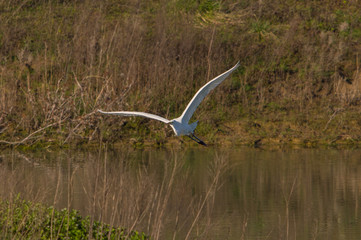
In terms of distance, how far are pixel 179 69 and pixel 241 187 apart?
467 centimetres

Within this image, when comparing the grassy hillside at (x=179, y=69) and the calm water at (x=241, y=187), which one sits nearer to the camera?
the calm water at (x=241, y=187)

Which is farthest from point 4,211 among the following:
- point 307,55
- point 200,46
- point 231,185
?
point 307,55

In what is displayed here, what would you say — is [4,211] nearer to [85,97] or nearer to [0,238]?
[0,238]

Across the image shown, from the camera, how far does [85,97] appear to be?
44.5 ft

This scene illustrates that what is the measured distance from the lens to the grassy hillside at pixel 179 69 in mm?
13523

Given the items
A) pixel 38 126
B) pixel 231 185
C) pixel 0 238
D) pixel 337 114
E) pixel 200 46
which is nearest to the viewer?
pixel 0 238

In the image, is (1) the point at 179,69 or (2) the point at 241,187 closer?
(2) the point at 241,187

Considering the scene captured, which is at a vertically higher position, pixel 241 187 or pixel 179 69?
pixel 179 69

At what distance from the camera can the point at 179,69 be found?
1450cm

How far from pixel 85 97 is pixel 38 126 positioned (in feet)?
3.45

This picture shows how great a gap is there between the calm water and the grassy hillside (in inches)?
36.9

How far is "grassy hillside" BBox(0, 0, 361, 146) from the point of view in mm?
13523

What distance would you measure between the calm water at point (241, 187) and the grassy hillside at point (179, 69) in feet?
3.08

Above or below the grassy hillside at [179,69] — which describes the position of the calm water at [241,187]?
below
